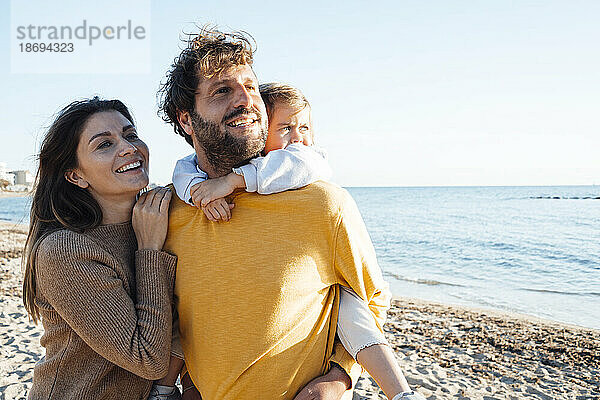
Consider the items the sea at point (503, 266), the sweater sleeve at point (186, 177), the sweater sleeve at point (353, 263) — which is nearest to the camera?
the sweater sleeve at point (353, 263)

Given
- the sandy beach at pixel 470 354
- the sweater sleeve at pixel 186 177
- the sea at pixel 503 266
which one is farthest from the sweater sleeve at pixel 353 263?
the sea at pixel 503 266

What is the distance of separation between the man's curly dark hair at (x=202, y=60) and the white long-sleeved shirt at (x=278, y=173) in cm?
43

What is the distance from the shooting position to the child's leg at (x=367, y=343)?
225cm

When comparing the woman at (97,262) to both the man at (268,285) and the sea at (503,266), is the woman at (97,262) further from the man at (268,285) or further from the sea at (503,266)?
the sea at (503,266)

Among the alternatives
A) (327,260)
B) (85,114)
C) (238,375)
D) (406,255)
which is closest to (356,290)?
(327,260)

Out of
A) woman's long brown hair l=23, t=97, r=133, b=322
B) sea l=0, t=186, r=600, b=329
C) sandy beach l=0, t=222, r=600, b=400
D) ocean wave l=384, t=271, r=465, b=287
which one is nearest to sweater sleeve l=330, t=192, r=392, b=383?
woman's long brown hair l=23, t=97, r=133, b=322

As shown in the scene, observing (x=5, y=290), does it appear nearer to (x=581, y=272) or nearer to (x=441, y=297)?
(x=441, y=297)

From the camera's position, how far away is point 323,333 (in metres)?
2.40

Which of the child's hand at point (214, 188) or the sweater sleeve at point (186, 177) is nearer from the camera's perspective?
the child's hand at point (214, 188)

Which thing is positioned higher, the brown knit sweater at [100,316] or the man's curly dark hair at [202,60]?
the man's curly dark hair at [202,60]

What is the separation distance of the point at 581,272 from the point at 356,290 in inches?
634

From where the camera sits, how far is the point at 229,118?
263 centimetres

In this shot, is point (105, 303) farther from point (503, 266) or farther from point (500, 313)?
point (503, 266)

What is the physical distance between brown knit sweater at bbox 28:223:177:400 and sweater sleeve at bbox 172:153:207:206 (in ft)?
1.04
